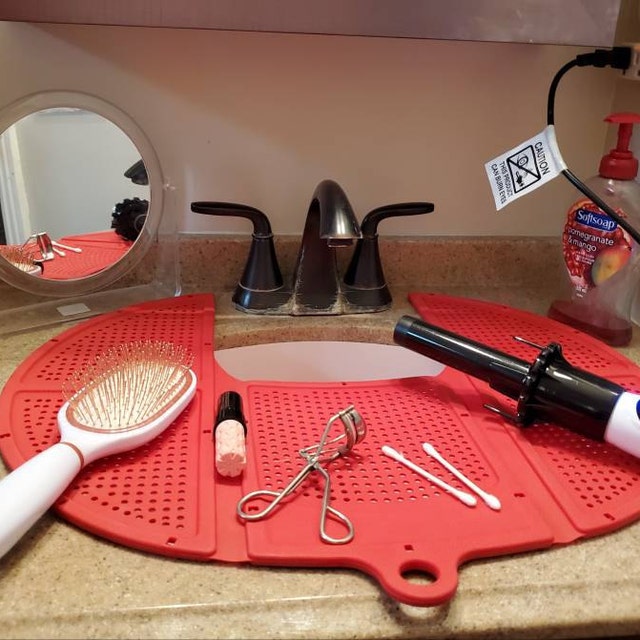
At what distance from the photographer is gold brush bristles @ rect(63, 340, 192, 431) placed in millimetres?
604

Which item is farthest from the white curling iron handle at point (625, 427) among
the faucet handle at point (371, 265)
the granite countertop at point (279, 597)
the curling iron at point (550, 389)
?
the faucet handle at point (371, 265)

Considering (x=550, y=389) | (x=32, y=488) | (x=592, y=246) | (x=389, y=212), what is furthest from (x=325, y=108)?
(x=32, y=488)

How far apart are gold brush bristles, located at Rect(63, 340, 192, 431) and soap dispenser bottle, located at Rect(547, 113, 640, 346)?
51cm

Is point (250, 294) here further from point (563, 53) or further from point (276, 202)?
point (563, 53)

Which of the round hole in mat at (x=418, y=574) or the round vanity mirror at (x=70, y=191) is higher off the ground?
the round vanity mirror at (x=70, y=191)

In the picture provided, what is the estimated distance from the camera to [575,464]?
2.03ft

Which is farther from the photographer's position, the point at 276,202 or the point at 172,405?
the point at 276,202

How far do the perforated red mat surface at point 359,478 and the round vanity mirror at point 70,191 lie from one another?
15 centimetres

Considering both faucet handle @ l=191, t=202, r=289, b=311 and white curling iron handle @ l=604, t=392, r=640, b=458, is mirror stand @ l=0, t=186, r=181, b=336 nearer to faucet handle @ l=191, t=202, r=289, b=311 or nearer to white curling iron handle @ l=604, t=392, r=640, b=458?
faucet handle @ l=191, t=202, r=289, b=311

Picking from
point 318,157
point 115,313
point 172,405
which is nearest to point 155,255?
point 115,313

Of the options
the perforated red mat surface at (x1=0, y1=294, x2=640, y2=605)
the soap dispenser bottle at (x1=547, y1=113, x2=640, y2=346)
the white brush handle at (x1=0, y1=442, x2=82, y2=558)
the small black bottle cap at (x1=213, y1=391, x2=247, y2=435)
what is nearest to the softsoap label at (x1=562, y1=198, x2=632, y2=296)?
the soap dispenser bottle at (x1=547, y1=113, x2=640, y2=346)

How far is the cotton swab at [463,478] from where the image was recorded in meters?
0.56

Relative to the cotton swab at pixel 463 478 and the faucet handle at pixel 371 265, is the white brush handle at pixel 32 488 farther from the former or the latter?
the faucet handle at pixel 371 265

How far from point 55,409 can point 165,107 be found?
0.45 meters
